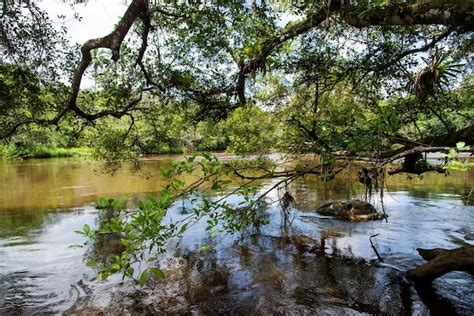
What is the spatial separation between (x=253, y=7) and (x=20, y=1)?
410cm

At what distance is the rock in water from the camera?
41.8 feet

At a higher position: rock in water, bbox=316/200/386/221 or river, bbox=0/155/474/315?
rock in water, bbox=316/200/386/221

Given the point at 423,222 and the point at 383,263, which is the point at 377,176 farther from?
the point at 423,222

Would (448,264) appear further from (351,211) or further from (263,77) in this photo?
(351,211)

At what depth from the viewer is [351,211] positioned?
1309cm

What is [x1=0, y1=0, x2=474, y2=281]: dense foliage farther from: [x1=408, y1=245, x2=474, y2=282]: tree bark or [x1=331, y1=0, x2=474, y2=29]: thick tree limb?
[x1=408, y1=245, x2=474, y2=282]: tree bark

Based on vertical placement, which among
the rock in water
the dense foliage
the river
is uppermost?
the dense foliage

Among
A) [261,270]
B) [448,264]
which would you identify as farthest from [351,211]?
[448,264]

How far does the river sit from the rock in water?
46 centimetres

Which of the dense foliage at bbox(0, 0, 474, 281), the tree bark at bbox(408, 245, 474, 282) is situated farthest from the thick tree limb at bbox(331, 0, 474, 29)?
the tree bark at bbox(408, 245, 474, 282)

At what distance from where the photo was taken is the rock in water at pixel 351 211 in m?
12.7

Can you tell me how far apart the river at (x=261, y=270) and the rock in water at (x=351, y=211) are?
462mm

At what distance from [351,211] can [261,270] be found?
6065 mm

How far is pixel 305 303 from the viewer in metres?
6.49
